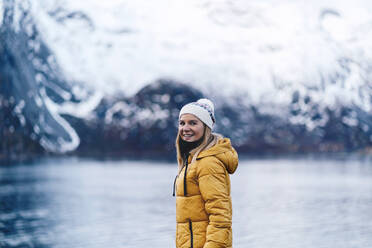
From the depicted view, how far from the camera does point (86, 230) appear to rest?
12.9 metres

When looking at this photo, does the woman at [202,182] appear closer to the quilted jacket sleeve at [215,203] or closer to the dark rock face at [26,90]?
the quilted jacket sleeve at [215,203]

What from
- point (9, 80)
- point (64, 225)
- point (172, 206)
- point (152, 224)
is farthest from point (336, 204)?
point (9, 80)

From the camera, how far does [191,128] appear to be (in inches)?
147

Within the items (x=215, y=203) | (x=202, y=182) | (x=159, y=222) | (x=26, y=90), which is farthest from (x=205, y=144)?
(x=26, y=90)

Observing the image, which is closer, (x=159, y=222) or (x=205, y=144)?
(x=205, y=144)

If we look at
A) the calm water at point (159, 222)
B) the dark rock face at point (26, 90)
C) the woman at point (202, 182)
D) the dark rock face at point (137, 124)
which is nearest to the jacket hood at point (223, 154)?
the woman at point (202, 182)

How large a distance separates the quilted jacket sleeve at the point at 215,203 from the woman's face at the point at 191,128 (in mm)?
244

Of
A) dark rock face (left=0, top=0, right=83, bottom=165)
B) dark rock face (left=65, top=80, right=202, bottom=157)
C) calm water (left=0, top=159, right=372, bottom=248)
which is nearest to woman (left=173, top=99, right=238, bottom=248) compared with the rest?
calm water (left=0, top=159, right=372, bottom=248)

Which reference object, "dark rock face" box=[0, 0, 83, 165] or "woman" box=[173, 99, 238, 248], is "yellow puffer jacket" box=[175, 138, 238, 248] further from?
"dark rock face" box=[0, 0, 83, 165]

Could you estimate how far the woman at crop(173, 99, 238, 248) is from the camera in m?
3.52

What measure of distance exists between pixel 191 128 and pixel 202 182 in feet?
1.24

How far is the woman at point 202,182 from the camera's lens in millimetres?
3521

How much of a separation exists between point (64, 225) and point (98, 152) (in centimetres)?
14625

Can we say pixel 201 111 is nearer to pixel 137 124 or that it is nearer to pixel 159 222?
pixel 159 222
